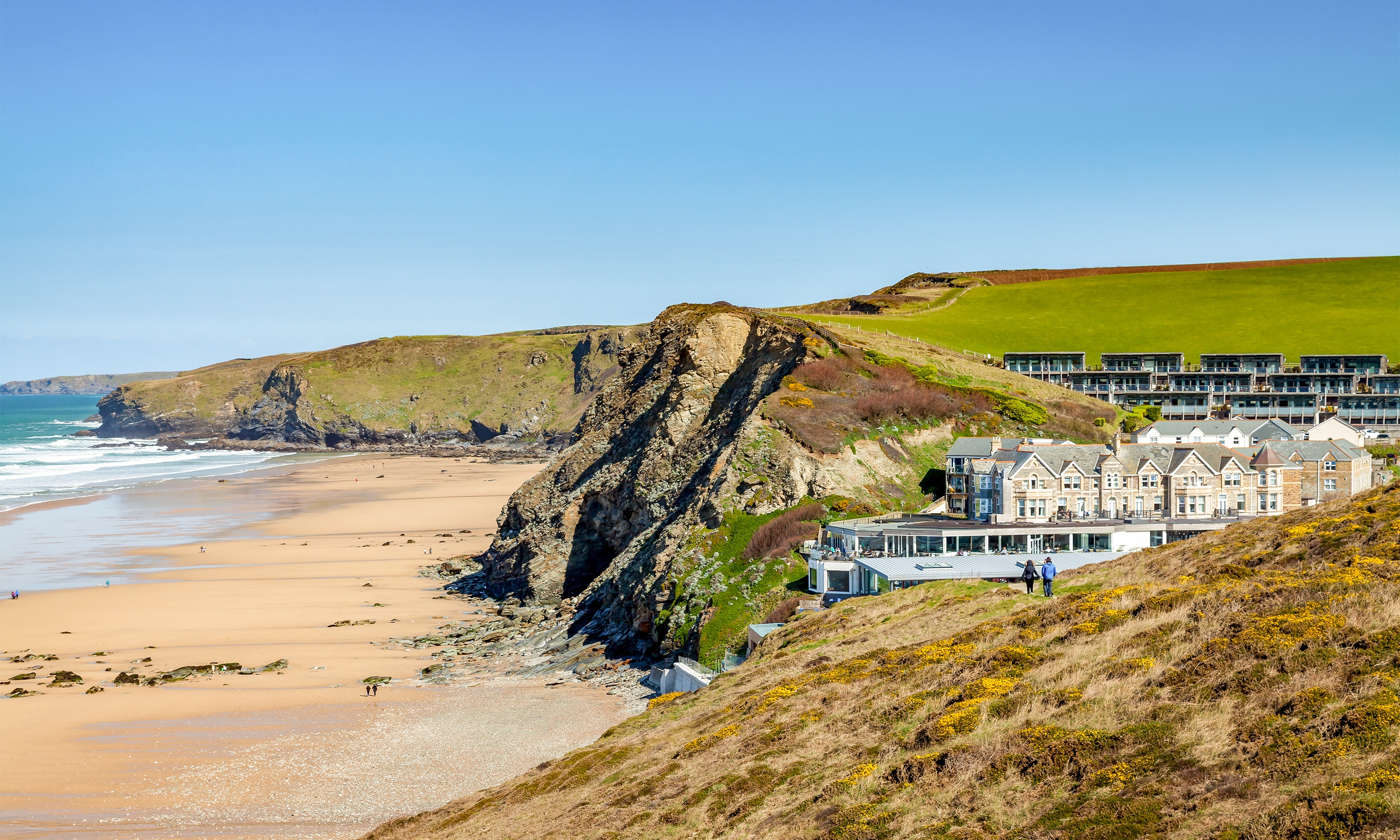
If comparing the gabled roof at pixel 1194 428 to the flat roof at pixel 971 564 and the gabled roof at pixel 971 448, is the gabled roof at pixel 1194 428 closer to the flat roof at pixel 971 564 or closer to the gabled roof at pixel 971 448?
the gabled roof at pixel 971 448

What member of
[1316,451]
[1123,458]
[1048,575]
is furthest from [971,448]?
[1048,575]

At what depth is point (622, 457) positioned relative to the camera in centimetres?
7019

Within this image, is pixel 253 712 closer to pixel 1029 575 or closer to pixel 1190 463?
pixel 1029 575

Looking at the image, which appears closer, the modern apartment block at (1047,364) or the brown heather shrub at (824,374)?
the brown heather shrub at (824,374)

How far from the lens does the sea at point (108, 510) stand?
2891 inches

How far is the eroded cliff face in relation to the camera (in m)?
51.7

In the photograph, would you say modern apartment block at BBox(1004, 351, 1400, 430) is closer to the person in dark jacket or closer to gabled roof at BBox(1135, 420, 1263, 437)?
gabled roof at BBox(1135, 420, 1263, 437)

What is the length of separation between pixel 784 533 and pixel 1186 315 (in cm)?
10299

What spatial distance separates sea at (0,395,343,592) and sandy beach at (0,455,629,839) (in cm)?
332

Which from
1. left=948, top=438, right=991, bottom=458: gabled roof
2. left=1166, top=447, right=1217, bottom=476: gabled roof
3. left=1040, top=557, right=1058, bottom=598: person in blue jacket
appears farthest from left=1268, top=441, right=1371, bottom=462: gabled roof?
left=1040, top=557, right=1058, bottom=598: person in blue jacket

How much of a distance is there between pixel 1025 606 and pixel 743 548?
779 inches

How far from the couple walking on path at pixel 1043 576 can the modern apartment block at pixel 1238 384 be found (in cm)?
6515

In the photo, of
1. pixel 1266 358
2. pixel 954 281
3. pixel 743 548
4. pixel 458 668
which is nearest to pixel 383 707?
pixel 458 668

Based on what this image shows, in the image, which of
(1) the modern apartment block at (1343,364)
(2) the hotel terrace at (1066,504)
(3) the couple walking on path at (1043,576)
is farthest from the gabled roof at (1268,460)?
(1) the modern apartment block at (1343,364)
